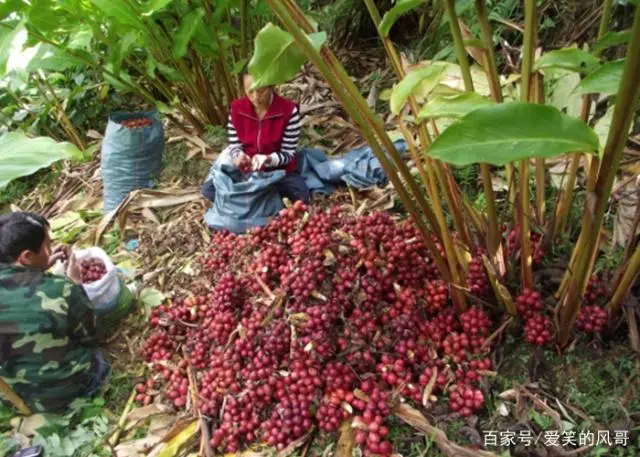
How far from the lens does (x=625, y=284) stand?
146 centimetres

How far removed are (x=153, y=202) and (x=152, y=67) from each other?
2.31ft

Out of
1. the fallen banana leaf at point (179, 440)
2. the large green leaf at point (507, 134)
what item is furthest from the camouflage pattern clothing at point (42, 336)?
the large green leaf at point (507, 134)

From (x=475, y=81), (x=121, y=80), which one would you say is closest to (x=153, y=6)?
(x=121, y=80)

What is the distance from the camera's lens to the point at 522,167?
4.80 ft

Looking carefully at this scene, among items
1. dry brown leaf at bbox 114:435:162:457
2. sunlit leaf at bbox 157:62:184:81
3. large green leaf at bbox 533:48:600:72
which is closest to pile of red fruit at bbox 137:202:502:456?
dry brown leaf at bbox 114:435:162:457

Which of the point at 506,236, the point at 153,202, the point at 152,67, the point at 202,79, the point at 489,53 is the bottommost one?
the point at 153,202

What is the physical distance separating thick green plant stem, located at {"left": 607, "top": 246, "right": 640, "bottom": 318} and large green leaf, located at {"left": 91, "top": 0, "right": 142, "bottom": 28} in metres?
2.08

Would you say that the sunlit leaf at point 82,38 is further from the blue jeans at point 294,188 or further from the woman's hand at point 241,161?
the blue jeans at point 294,188

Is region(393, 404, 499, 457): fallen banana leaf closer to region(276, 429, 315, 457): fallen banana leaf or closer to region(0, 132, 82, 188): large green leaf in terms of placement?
region(276, 429, 315, 457): fallen banana leaf

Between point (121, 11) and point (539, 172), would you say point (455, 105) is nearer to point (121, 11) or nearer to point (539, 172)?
point (539, 172)

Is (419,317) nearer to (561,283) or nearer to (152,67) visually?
(561,283)

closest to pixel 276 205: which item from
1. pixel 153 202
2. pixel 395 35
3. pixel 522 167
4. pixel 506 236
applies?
pixel 153 202

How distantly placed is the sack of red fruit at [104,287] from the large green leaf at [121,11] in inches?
39.9

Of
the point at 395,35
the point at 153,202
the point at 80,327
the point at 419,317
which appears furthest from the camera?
A: the point at 395,35
